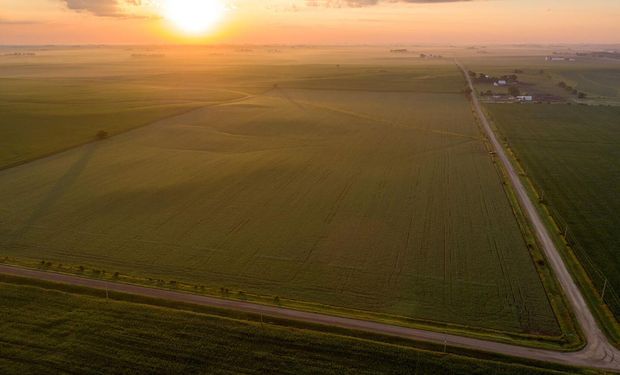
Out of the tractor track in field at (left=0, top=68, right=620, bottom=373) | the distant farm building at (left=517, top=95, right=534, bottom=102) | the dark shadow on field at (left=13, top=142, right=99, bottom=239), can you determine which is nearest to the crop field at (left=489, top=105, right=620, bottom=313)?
the tractor track in field at (left=0, top=68, right=620, bottom=373)

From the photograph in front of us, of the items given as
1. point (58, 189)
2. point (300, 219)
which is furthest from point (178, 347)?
point (58, 189)

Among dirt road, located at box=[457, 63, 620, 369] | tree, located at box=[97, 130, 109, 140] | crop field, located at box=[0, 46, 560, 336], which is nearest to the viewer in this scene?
dirt road, located at box=[457, 63, 620, 369]

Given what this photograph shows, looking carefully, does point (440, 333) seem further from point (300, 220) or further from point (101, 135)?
point (101, 135)

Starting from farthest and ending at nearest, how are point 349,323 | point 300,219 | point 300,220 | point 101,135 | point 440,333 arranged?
point 101,135, point 300,219, point 300,220, point 349,323, point 440,333

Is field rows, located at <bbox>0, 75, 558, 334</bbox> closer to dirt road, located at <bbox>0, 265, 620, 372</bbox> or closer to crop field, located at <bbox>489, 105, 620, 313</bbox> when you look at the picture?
dirt road, located at <bbox>0, 265, 620, 372</bbox>

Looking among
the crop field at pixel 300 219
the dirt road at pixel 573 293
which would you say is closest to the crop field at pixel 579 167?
the dirt road at pixel 573 293

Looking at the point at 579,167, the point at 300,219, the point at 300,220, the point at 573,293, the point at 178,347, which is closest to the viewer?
the point at 178,347
